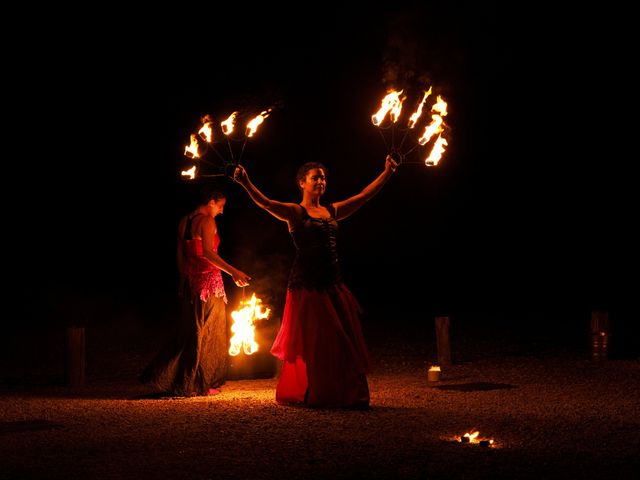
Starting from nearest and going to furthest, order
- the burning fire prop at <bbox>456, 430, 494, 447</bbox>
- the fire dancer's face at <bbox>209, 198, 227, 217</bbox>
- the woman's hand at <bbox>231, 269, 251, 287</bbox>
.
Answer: the burning fire prop at <bbox>456, 430, 494, 447</bbox>, the woman's hand at <bbox>231, 269, 251, 287</bbox>, the fire dancer's face at <bbox>209, 198, 227, 217</bbox>

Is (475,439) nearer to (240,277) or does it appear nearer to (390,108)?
(240,277)

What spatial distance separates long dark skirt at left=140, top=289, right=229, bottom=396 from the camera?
9.07 meters

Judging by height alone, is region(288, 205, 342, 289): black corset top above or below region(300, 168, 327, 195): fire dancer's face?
below

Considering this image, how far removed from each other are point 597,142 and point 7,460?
23.3m

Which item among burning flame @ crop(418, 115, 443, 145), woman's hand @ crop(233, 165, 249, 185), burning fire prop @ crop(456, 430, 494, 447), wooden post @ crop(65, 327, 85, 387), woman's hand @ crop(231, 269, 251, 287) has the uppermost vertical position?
burning flame @ crop(418, 115, 443, 145)

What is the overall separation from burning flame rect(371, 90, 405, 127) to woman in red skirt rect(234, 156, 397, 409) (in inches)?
31.3

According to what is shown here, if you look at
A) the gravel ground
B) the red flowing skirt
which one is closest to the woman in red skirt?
the red flowing skirt

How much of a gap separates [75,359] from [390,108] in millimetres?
4652

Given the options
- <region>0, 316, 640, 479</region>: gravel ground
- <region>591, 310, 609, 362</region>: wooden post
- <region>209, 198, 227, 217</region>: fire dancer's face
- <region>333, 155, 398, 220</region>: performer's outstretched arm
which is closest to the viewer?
<region>0, 316, 640, 479</region>: gravel ground

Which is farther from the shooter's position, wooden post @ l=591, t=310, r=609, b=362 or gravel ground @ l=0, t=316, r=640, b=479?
wooden post @ l=591, t=310, r=609, b=362

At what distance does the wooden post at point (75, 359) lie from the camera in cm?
1019

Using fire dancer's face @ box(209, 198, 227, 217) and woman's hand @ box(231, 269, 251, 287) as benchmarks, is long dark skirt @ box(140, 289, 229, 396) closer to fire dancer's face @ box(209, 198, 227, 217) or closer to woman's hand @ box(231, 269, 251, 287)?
woman's hand @ box(231, 269, 251, 287)

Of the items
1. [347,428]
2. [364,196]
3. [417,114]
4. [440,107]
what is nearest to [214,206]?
[364,196]

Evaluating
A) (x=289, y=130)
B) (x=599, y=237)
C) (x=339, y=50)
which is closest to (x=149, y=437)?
(x=339, y=50)
